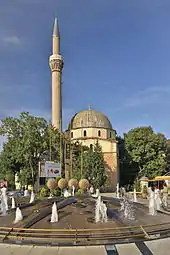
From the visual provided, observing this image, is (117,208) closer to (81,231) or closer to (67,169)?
(81,231)

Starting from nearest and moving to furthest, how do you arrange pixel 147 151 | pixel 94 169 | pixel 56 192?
1. pixel 56 192
2. pixel 94 169
3. pixel 147 151

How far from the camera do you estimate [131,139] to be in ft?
151

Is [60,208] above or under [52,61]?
under

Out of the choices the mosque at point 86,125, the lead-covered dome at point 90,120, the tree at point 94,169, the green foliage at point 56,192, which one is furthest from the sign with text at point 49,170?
the lead-covered dome at point 90,120

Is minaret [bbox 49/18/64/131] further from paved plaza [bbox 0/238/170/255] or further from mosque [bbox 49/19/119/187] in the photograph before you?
paved plaza [bbox 0/238/170/255]

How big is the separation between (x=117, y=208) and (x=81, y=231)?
2.14 meters

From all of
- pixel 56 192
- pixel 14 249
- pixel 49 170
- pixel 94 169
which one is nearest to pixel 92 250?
pixel 14 249

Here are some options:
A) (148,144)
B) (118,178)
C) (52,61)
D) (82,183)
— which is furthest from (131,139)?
(82,183)

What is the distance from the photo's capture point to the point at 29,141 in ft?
106

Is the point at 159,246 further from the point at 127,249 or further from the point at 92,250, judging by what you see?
the point at 92,250

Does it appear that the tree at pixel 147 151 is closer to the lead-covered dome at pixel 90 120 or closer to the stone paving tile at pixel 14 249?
the lead-covered dome at pixel 90 120

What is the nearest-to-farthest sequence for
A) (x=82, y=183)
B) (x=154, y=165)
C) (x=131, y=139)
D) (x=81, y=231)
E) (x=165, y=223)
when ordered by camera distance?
(x=81, y=231) < (x=165, y=223) < (x=82, y=183) < (x=154, y=165) < (x=131, y=139)

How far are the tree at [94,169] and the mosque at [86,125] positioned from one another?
5234 mm

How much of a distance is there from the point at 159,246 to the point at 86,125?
41.1 meters
